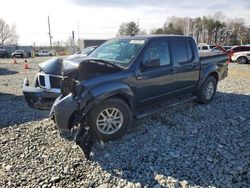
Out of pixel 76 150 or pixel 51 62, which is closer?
pixel 76 150

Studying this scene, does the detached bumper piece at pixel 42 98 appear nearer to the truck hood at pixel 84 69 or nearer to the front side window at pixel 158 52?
the truck hood at pixel 84 69

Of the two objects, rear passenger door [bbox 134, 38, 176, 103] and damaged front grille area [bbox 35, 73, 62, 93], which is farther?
damaged front grille area [bbox 35, 73, 62, 93]

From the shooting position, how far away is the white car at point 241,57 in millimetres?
20359

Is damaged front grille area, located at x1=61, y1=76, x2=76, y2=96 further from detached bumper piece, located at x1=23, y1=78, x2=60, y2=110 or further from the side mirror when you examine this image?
the side mirror

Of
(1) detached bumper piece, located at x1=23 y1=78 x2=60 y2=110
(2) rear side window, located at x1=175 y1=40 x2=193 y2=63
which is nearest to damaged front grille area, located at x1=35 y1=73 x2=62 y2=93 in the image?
(1) detached bumper piece, located at x1=23 y1=78 x2=60 y2=110

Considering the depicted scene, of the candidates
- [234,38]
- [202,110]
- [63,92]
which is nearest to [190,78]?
[202,110]

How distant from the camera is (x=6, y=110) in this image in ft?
20.8

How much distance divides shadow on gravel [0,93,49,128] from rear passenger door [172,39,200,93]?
3.39m

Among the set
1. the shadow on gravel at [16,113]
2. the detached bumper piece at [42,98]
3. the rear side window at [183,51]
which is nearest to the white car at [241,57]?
the rear side window at [183,51]

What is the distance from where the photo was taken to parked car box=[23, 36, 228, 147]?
388 cm

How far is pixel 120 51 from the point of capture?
194 inches

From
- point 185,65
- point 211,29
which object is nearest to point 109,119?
point 185,65

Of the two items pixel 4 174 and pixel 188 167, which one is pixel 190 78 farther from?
pixel 4 174

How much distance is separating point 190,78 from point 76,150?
3.27 metres
